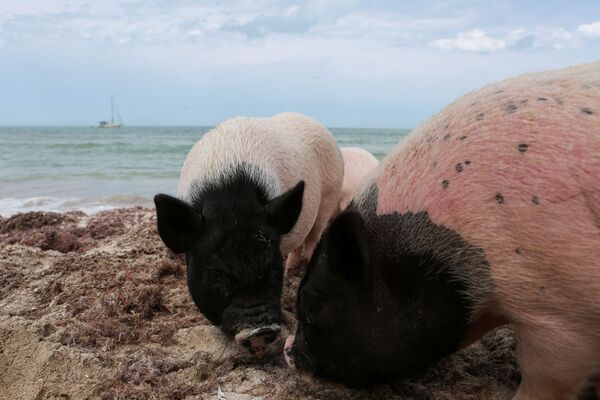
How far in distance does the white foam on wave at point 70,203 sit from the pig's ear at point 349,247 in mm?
8238

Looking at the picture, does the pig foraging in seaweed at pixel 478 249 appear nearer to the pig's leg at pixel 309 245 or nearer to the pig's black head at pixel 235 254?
the pig's black head at pixel 235 254

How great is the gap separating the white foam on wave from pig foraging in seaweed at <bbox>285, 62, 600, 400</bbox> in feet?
26.9

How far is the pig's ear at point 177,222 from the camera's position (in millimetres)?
3941

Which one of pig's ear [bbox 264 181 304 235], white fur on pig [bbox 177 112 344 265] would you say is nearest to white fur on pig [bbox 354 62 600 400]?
pig's ear [bbox 264 181 304 235]

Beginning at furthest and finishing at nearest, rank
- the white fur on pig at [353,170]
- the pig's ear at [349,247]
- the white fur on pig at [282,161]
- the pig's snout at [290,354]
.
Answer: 1. the white fur on pig at [353,170]
2. the white fur on pig at [282,161]
3. the pig's snout at [290,354]
4. the pig's ear at [349,247]

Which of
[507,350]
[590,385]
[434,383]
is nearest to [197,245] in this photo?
[434,383]

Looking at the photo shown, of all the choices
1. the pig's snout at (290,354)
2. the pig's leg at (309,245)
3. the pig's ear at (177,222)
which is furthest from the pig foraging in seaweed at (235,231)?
the pig's leg at (309,245)

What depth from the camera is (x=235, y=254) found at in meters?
3.97

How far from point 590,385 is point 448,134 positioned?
4.77ft

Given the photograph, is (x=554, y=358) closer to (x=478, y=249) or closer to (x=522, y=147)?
(x=478, y=249)

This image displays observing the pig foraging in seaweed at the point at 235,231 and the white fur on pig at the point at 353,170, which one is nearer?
the pig foraging in seaweed at the point at 235,231

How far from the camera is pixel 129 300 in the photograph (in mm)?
4758

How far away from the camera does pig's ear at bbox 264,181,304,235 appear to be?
4194mm

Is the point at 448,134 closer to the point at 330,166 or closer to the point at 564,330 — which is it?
the point at 564,330
